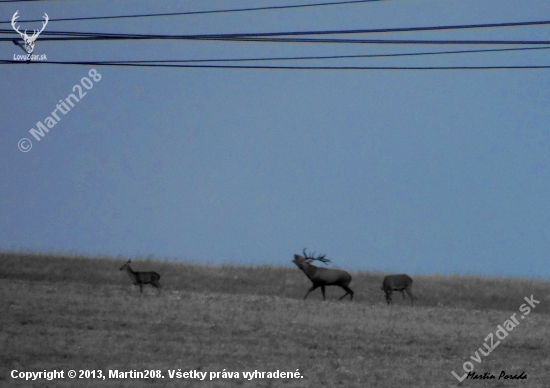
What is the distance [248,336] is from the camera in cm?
1905

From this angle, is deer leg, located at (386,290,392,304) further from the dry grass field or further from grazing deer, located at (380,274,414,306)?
the dry grass field

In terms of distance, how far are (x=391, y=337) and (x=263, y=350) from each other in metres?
3.39

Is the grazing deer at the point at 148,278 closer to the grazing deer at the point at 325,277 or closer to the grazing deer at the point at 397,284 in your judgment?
the grazing deer at the point at 325,277

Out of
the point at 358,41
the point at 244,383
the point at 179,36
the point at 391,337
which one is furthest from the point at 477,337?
the point at 179,36

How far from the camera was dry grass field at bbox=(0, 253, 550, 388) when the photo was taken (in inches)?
629

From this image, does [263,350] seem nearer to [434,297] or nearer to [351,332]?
[351,332]

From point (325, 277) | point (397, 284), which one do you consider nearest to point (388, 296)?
point (397, 284)

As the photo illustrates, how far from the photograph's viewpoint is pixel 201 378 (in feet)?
50.5

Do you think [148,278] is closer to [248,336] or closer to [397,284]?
[397,284]
